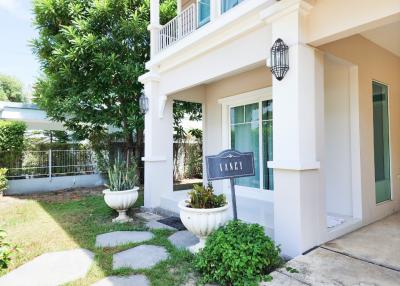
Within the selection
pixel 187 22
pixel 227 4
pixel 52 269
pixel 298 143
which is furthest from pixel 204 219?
pixel 187 22

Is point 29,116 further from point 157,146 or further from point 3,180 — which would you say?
point 157,146

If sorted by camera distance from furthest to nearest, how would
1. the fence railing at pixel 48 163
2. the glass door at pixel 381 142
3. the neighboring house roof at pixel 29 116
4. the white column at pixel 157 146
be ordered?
the neighboring house roof at pixel 29 116, the fence railing at pixel 48 163, the white column at pixel 157 146, the glass door at pixel 381 142

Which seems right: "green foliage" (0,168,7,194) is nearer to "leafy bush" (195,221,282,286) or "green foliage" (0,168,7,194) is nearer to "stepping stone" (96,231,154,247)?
"stepping stone" (96,231,154,247)

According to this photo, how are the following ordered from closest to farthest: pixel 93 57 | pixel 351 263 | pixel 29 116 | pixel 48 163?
pixel 351 263 < pixel 93 57 < pixel 48 163 < pixel 29 116

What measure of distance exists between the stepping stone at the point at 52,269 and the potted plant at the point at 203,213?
61.1 inches

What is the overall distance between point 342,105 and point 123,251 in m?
4.77

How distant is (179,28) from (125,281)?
570 centimetres

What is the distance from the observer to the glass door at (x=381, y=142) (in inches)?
208

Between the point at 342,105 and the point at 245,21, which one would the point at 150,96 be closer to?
the point at 245,21

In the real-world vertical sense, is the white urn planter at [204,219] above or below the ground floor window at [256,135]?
below

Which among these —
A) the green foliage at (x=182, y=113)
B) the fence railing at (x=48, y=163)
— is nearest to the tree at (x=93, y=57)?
the fence railing at (x=48, y=163)

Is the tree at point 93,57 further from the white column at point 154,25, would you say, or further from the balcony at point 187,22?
the balcony at point 187,22

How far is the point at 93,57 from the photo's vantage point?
31.0 ft

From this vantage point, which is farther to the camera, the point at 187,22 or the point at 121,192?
the point at 187,22
